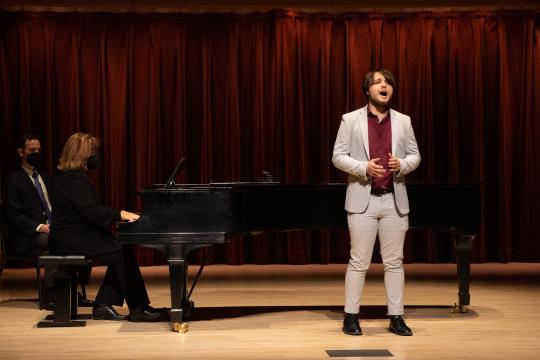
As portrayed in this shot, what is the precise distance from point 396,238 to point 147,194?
4.88 feet

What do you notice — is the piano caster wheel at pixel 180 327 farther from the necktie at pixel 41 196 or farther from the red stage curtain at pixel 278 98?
the red stage curtain at pixel 278 98

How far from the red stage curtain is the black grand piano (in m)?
3.51

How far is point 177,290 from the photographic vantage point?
5.16 meters

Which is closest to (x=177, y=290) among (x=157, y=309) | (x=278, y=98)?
(x=157, y=309)

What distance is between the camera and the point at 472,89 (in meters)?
9.02

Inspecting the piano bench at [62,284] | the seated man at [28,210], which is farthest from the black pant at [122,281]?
the seated man at [28,210]

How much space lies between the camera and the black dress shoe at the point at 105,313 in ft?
18.4

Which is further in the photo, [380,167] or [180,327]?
[180,327]

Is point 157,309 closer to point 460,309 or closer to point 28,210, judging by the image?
point 28,210

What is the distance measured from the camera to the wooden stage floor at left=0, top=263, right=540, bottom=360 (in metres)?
4.62

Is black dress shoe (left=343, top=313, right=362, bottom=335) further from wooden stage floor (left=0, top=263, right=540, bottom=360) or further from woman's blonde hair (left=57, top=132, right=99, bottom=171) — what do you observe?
woman's blonde hair (left=57, top=132, right=99, bottom=171)

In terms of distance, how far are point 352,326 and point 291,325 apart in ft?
1.73

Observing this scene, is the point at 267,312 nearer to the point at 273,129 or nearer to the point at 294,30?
the point at 273,129

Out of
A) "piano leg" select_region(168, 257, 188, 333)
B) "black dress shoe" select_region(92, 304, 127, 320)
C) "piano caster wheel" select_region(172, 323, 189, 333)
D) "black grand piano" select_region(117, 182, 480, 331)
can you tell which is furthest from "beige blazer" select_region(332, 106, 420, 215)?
"black dress shoe" select_region(92, 304, 127, 320)
